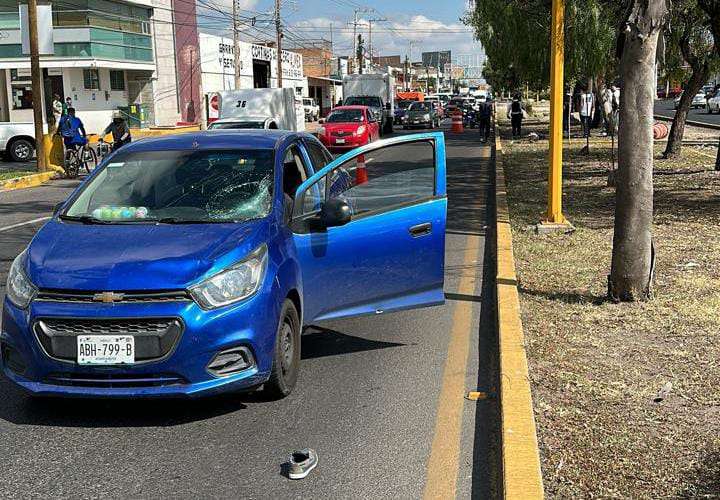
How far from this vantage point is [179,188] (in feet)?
19.8

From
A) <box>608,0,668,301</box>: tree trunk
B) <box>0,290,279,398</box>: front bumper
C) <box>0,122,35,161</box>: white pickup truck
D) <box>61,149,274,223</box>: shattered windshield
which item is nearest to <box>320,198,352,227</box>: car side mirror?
<box>61,149,274,223</box>: shattered windshield

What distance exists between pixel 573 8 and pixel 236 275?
592 inches

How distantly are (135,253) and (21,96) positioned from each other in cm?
4489

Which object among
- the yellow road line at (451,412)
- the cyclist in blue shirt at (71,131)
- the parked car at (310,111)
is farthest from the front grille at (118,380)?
the parked car at (310,111)

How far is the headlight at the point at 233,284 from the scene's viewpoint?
475 cm

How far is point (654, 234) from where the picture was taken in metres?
10.3

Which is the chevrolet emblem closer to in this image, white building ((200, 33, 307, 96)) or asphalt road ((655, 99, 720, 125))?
asphalt road ((655, 99, 720, 125))

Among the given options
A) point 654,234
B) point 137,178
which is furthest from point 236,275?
point 654,234

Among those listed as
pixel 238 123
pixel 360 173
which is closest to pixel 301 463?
pixel 360 173

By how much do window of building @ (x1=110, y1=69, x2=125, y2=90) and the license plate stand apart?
1802 inches

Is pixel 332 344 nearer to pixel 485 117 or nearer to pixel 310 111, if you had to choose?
pixel 485 117

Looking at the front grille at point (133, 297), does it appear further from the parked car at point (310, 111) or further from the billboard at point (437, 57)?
the billboard at point (437, 57)

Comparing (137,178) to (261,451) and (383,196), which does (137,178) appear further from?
(261,451)

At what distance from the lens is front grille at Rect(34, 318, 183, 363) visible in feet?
15.2
